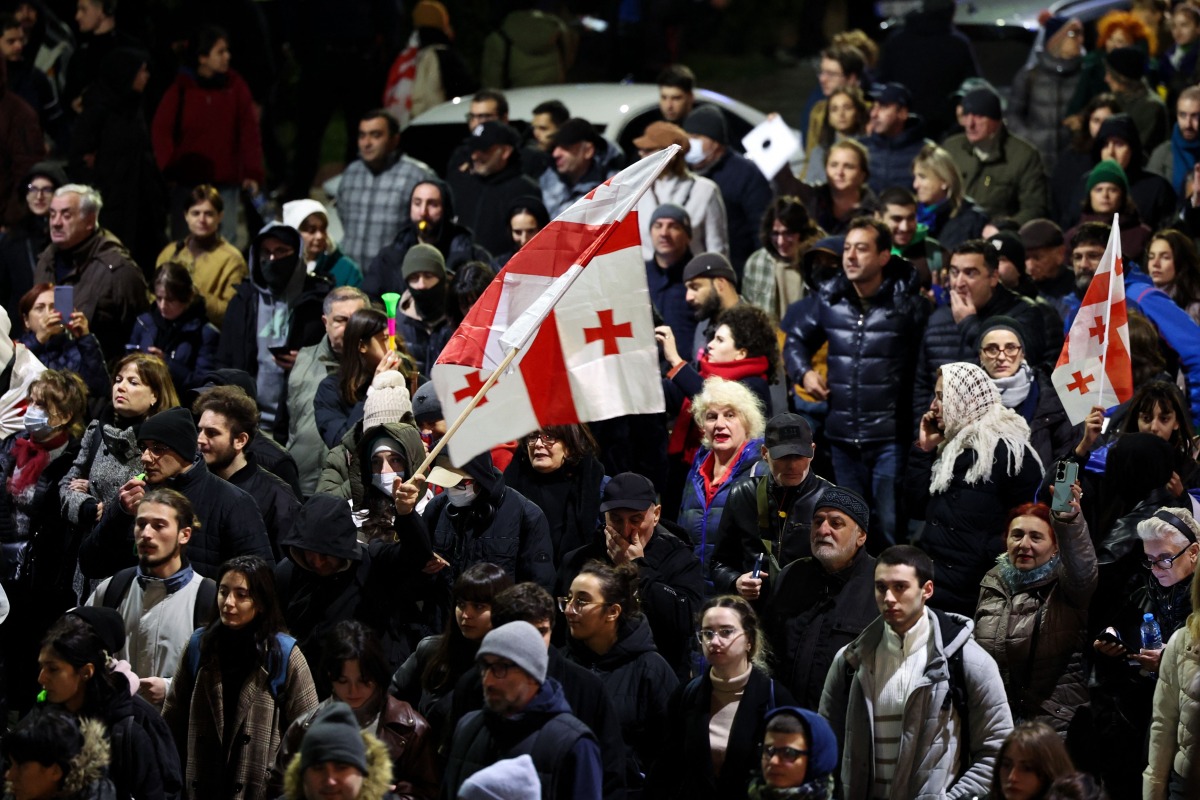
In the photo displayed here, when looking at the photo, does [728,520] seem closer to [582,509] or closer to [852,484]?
[582,509]

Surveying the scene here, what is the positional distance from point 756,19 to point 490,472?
18.6 m

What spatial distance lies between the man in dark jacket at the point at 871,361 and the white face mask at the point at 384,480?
299 centimetres

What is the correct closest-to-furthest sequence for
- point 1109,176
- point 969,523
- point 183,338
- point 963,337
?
point 969,523, point 963,337, point 183,338, point 1109,176

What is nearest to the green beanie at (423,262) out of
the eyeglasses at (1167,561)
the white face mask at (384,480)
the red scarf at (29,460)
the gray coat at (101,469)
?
the gray coat at (101,469)

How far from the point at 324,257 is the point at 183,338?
4.21 feet

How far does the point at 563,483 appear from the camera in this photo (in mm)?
9891

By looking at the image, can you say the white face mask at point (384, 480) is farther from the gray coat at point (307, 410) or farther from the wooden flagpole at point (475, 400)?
the gray coat at point (307, 410)

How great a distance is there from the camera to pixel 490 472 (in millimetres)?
9172

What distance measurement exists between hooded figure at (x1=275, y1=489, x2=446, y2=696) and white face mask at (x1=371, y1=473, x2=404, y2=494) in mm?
458

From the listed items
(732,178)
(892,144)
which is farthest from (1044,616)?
(892,144)

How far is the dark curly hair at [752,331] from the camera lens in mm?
11016

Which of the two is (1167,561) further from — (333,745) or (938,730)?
(333,745)

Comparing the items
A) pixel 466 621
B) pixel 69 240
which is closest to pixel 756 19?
pixel 69 240

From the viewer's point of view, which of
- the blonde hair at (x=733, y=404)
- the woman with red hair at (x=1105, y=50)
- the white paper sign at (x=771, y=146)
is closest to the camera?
the blonde hair at (x=733, y=404)
